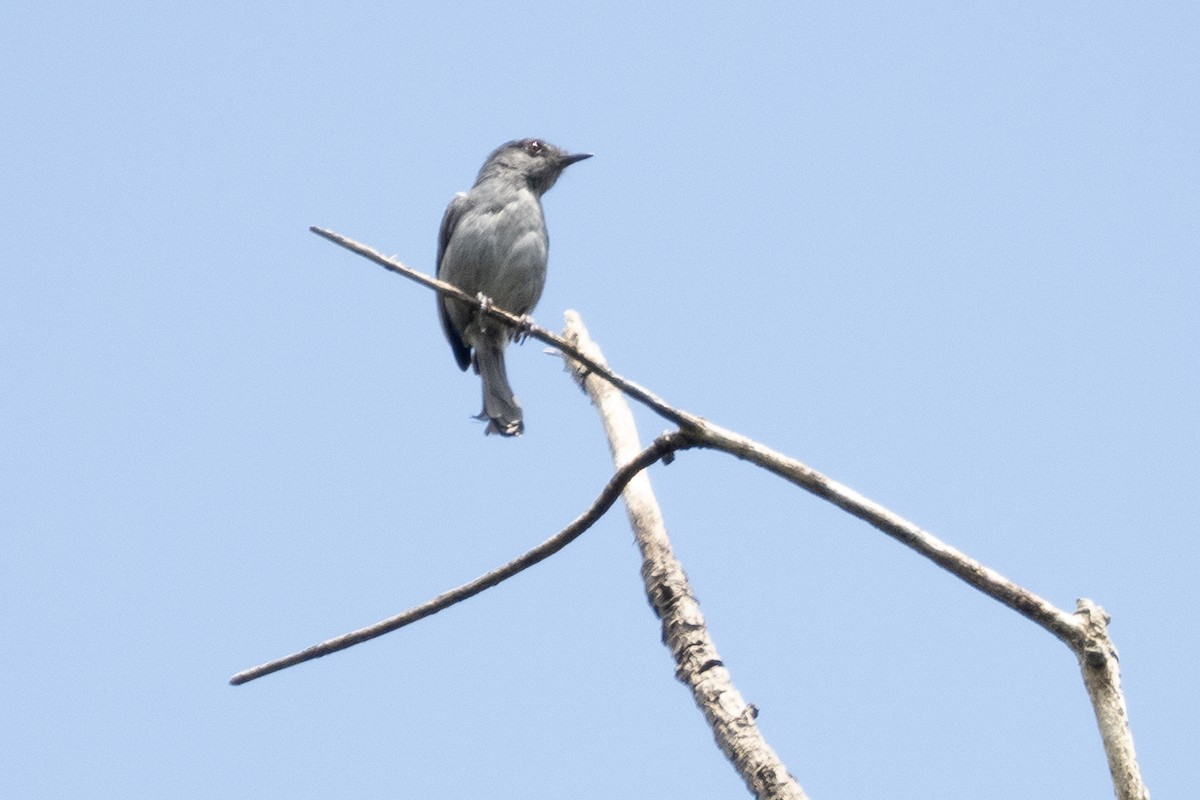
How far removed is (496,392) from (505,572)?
5.22 metres

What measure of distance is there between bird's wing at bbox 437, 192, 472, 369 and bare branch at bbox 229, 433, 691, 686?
5840 mm

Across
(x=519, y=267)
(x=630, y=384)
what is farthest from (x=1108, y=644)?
(x=519, y=267)

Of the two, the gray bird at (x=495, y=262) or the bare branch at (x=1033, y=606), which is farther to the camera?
the gray bird at (x=495, y=262)

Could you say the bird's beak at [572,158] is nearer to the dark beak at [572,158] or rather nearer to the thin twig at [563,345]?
the dark beak at [572,158]

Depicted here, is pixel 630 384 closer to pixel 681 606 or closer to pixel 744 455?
pixel 744 455

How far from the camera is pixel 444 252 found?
9617 mm

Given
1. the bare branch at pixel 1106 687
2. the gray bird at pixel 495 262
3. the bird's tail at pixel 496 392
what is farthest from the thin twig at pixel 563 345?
the gray bird at pixel 495 262

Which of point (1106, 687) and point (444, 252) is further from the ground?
point (444, 252)

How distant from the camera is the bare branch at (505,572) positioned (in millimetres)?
3602

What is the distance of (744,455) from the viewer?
3334mm

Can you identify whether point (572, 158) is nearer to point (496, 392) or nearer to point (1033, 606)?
point (496, 392)

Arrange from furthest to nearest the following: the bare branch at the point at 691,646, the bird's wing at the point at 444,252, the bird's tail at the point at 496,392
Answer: the bird's wing at the point at 444,252
the bird's tail at the point at 496,392
the bare branch at the point at 691,646

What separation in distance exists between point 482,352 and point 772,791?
549 cm

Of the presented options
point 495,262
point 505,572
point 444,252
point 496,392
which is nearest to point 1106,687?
point 505,572
